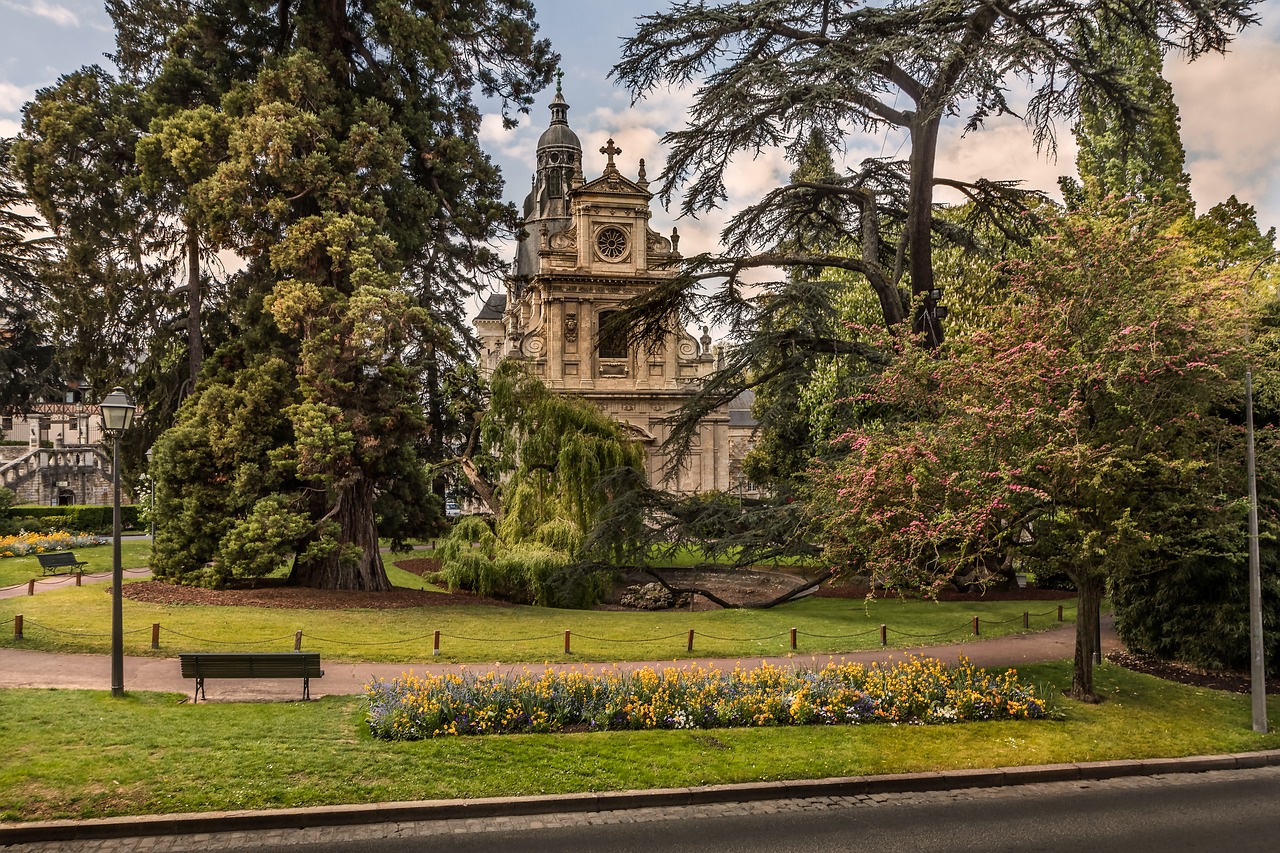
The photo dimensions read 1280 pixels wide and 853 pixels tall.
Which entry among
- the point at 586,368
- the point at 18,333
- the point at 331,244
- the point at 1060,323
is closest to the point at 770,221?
the point at 1060,323

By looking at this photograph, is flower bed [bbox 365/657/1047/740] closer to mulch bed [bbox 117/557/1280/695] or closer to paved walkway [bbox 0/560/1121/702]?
paved walkway [bbox 0/560/1121/702]

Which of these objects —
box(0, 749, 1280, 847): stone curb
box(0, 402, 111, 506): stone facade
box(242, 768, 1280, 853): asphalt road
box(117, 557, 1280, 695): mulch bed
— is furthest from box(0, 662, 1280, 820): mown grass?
box(0, 402, 111, 506): stone facade

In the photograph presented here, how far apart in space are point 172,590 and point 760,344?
15633mm

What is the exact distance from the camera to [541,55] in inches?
1056

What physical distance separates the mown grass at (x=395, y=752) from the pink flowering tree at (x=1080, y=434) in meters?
2.03

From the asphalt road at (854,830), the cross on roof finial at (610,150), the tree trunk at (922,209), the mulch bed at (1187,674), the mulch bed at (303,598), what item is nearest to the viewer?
the asphalt road at (854,830)

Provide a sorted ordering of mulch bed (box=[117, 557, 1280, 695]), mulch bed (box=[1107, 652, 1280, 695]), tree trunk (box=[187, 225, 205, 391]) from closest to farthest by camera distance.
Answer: mulch bed (box=[1107, 652, 1280, 695]) → mulch bed (box=[117, 557, 1280, 695]) → tree trunk (box=[187, 225, 205, 391])

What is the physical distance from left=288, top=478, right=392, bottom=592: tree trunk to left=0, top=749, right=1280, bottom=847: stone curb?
1450cm

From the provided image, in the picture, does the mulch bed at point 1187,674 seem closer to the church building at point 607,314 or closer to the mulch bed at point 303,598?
the mulch bed at point 303,598

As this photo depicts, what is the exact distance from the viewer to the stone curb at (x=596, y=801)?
8.89m

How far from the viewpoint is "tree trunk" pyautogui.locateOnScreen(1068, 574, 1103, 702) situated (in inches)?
543

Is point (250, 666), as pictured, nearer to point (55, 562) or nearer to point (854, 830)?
point (854, 830)

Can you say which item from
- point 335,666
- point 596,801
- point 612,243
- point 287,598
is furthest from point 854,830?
point 612,243

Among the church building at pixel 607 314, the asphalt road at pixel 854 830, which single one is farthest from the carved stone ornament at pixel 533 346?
the asphalt road at pixel 854 830
